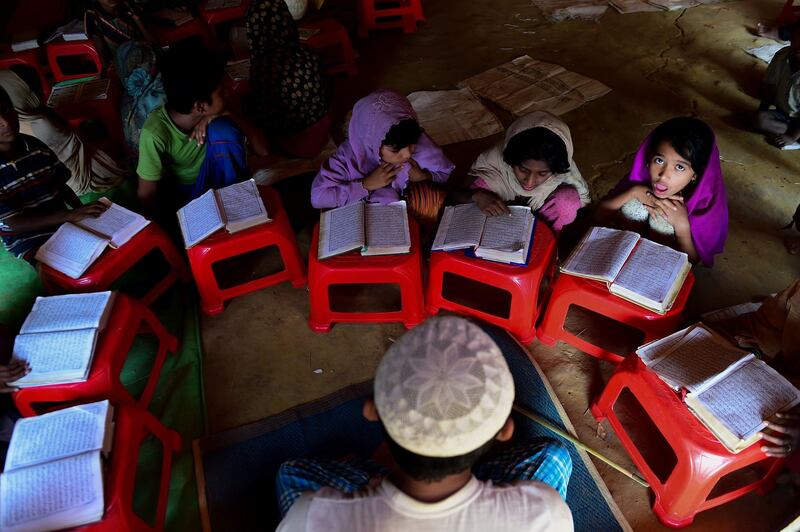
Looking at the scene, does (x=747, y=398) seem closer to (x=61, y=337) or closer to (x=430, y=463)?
(x=430, y=463)

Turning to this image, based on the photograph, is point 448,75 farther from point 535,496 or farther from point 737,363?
point 535,496

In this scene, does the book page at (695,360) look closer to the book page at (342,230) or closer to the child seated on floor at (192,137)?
the book page at (342,230)

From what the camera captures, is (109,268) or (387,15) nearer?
(109,268)

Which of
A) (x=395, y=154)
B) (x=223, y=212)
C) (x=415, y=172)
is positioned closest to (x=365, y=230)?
(x=395, y=154)

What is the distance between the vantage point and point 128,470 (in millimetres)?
1862

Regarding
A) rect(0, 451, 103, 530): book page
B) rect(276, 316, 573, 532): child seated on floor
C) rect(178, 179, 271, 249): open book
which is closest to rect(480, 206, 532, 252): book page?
rect(178, 179, 271, 249): open book

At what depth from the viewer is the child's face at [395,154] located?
2639mm

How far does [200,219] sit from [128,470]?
1.27m

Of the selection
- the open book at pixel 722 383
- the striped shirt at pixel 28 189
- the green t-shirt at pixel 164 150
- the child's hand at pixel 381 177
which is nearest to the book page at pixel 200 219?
the green t-shirt at pixel 164 150

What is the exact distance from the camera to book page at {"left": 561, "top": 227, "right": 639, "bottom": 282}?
92.2 inches

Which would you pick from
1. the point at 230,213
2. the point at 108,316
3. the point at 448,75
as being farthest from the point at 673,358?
the point at 448,75

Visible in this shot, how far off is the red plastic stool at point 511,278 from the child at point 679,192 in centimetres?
48

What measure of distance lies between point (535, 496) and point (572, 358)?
4.70 ft

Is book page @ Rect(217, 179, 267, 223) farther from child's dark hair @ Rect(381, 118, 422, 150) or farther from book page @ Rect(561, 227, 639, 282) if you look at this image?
book page @ Rect(561, 227, 639, 282)
